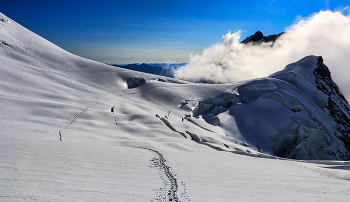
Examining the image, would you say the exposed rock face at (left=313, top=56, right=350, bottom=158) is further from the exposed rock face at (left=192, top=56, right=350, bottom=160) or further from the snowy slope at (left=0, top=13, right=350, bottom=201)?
the snowy slope at (left=0, top=13, right=350, bottom=201)

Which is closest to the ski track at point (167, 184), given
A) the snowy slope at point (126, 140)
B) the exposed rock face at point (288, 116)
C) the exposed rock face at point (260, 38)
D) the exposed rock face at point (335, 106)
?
the snowy slope at point (126, 140)

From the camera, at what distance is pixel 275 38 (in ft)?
430

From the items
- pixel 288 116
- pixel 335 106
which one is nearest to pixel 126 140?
pixel 288 116

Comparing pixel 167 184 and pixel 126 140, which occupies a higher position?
pixel 167 184

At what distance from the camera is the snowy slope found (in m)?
5.10

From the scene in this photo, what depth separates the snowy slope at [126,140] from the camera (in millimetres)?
5098

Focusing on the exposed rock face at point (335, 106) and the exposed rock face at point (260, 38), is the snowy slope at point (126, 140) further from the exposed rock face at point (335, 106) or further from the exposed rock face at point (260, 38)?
the exposed rock face at point (260, 38)

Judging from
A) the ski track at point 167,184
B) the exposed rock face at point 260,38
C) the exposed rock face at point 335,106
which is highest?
the exposed rock face at point 260,38

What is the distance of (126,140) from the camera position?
35.5ft

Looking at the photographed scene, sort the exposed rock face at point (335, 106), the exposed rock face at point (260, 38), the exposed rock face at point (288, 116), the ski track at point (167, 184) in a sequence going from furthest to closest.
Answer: the exposed rock face at point (260, 38) → the exposed rock face at point (335, 106) → the exposed rock face at point (288, 116) → the ski track at point (167, 184)

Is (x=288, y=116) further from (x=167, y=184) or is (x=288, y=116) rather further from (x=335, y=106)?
(x=167, y=184)

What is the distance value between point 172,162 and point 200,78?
14151 centimetres

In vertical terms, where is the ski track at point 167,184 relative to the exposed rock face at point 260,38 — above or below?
below

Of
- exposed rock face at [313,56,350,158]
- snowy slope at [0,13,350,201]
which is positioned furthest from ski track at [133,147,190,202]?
exposed rock face at [313,56,350,158]
